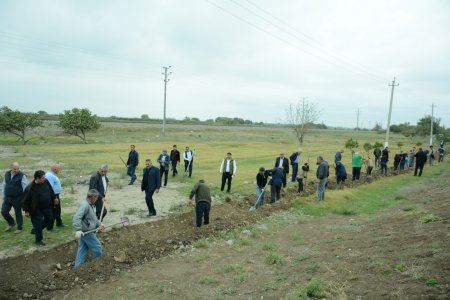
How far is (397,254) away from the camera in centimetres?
704

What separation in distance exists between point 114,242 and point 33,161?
19376 mm

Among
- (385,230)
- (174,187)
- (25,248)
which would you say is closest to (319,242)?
(385,230)

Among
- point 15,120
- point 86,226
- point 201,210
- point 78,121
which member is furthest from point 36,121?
point 86,226

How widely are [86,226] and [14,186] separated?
354cm

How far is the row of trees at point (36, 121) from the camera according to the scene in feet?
139

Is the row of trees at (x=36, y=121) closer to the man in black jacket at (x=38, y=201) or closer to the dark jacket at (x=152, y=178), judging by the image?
the dark jacket at (x=152, y=178)

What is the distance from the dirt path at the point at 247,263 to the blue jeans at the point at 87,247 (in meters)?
0.22

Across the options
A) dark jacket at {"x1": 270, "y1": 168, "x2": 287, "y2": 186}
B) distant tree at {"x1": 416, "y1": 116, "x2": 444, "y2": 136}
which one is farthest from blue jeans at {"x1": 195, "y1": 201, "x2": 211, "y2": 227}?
distant tree at {"x1": 416, "y1": 116, "x2": 444, "y2": 136}

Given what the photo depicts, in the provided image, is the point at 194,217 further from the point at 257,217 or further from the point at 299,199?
the point at 299,199

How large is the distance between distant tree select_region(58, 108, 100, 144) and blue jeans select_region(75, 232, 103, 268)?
40.2 metres

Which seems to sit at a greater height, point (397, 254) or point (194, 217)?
point (397, 254)

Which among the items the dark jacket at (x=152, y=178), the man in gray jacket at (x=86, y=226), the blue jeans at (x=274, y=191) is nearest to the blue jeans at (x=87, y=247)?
the man in gray jacket at (x=86, y=226)

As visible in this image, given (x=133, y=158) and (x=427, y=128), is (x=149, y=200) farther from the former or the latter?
(x=427, y=128)

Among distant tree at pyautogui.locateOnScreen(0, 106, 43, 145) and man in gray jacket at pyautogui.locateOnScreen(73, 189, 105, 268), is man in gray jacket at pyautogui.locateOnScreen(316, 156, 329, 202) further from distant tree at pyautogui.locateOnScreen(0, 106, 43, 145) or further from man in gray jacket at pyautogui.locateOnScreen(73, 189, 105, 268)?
distant tree at pyautogui.locateOnScreen(0, 106, 43, 145)
